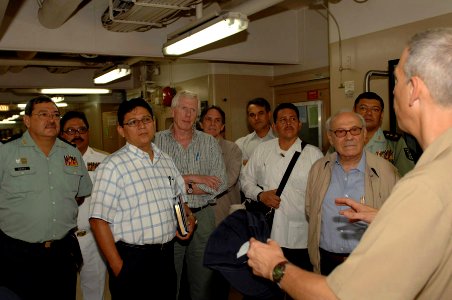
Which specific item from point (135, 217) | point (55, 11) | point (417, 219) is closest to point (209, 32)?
point (55, 11)

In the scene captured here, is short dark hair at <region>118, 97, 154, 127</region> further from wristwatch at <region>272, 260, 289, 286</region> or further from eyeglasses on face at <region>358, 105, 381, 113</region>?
eyeglasses on face at <region>358, 105, 381, 113</region>

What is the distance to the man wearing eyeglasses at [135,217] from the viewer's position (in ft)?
7.34

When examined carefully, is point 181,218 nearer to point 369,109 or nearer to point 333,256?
point 333,256

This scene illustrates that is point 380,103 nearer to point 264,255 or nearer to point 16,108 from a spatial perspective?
point 264,255

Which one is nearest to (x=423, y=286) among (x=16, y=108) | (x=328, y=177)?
(x=328, y=177)

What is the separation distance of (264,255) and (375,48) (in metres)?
3.40

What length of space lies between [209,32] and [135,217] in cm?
224

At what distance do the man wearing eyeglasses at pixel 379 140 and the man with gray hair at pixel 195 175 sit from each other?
1.22 m

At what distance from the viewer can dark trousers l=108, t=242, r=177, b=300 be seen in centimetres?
224

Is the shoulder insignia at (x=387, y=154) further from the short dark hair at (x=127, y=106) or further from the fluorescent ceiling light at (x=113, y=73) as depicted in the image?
the fluorescent ceiling light at (x=113, y=73)

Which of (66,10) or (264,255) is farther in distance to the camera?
(66,10)

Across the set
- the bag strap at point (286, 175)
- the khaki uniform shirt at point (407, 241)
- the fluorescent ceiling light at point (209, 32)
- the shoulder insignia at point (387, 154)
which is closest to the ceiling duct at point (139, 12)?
the fluorescent ceiling light at point (209, 32)

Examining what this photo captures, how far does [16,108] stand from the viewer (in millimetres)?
9375

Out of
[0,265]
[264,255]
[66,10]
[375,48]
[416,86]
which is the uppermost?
[66,10]
